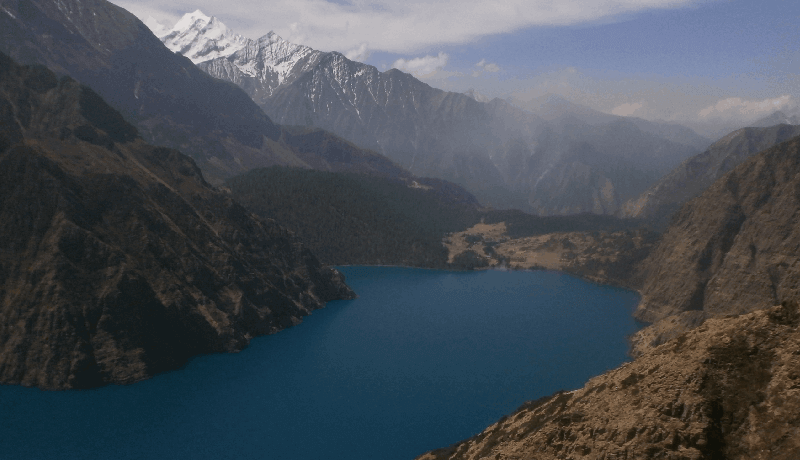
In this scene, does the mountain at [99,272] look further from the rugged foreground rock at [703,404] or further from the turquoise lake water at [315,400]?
the rugged foreground rock at [703,404]

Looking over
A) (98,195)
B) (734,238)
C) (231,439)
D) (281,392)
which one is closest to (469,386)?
(281,392)

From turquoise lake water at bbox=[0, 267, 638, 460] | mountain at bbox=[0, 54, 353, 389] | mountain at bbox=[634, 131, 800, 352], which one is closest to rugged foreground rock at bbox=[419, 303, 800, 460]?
turquoise lake water at bbox=[0, 267, 638, 460]

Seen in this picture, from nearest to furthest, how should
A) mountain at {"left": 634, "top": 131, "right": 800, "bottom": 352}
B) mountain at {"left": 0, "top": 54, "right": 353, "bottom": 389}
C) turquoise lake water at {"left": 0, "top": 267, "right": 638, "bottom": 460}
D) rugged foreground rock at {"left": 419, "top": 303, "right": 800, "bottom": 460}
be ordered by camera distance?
1. rugged foreground rock at {"left": 419, "top": 303, "right": 800, "bottom": 460}
2. turquoise lake water at {"left": 0, "top": 267, "right": 638, "bottom": 460}
3. mountain at {"left": 0, "top": 54, "right": 353, "bottom": 389}
4. mountain at {"left": 634, "top": 131, "right": 800, "bottom": 352}

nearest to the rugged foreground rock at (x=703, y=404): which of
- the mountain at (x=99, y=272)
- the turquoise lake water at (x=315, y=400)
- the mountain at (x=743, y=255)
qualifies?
the turquoise lake water at (x=315, y=400)

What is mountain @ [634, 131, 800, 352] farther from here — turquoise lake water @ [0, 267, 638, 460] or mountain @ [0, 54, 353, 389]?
mountain @ [0, 54, 353, 389]

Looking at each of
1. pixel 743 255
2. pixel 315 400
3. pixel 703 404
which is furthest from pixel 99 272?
pixel 743 255

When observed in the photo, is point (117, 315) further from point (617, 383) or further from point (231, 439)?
point (617, 383)

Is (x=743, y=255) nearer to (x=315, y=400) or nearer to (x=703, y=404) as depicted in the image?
(x=315, y=400)
